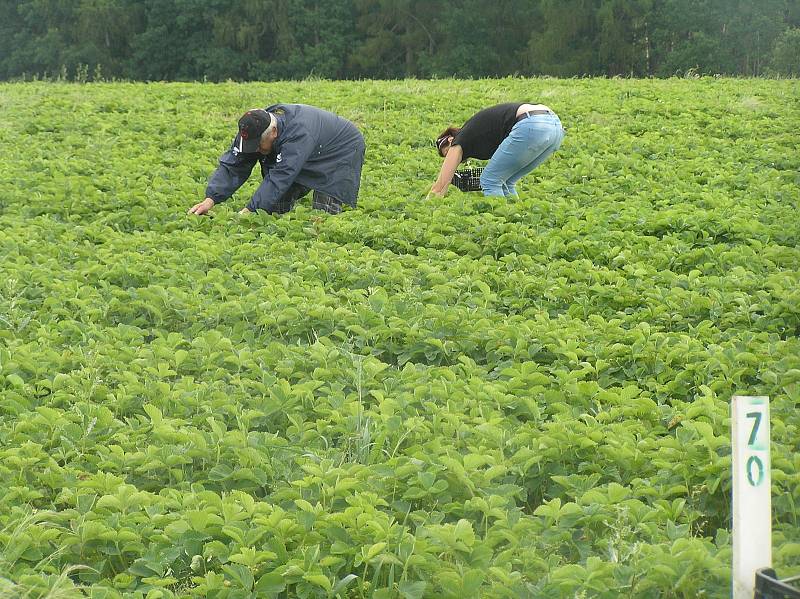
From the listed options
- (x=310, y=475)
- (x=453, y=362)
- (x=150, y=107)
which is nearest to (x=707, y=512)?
(x=310, y=475)

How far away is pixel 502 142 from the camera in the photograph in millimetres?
8203

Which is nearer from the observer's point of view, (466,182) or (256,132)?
(256,132)

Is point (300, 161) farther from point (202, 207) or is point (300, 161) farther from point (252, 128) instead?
point (202, 207)

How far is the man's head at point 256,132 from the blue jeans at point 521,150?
1.78m

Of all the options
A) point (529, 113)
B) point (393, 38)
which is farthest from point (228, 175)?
point (393, 38)

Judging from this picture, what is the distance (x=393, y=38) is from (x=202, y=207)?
3597cm

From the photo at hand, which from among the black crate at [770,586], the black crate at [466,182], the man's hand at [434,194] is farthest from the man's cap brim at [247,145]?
the black crate at [770,586]

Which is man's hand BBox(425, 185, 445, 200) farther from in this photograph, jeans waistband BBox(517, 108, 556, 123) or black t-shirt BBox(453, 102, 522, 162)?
jeans waistband BBox(517, 108, 556, 123)

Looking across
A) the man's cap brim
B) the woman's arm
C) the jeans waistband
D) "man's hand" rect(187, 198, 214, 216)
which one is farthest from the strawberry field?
the jeans waistband

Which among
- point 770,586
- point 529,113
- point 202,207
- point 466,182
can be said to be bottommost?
point 466,182

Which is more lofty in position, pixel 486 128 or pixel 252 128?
pixel 252 128

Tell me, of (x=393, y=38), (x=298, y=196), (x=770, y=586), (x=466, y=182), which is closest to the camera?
(x=770, y=586)

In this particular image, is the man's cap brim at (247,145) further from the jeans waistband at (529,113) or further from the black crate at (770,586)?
the black crate at (770,586)

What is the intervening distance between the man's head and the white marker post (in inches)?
232
